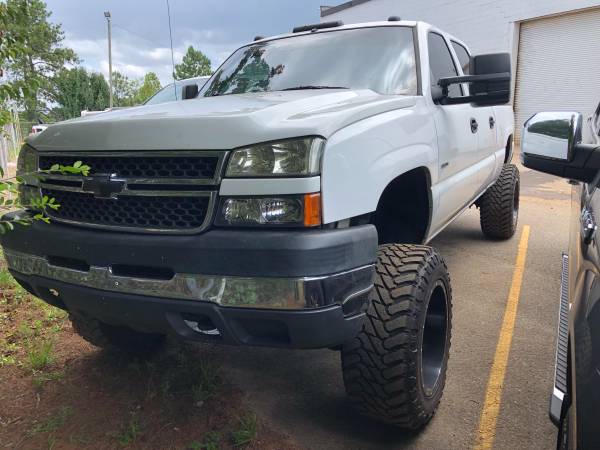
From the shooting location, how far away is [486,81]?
2889 millimetres

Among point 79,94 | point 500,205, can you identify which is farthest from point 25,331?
point 79,94

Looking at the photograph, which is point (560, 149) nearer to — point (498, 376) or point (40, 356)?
point (498, 376)

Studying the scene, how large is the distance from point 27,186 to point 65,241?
535 mm

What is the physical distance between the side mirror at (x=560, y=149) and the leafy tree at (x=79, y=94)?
3822cm

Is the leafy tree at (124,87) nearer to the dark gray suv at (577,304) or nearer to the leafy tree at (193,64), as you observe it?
the leafy tree at (193,64)

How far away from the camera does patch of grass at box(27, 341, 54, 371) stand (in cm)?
304

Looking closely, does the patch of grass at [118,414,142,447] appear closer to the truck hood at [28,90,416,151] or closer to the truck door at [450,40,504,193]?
the truck hood at [28,90,416,151]

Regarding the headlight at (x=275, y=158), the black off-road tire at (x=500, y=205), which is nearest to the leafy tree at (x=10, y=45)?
the headlight at (x=275, y=158)

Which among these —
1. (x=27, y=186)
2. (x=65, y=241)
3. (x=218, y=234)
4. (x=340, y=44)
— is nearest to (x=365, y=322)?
(x=218, y=234)

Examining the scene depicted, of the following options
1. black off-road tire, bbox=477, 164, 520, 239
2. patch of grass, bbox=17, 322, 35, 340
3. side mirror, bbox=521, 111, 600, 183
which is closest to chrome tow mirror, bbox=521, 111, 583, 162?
side mirror, bbox=521, 111, 600, 183

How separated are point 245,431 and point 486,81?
2.24 meters

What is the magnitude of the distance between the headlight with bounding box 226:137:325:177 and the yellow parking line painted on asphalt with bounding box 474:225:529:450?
62.1 inches

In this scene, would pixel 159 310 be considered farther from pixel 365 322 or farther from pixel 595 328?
pixel 595 328

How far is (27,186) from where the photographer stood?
2.42m
